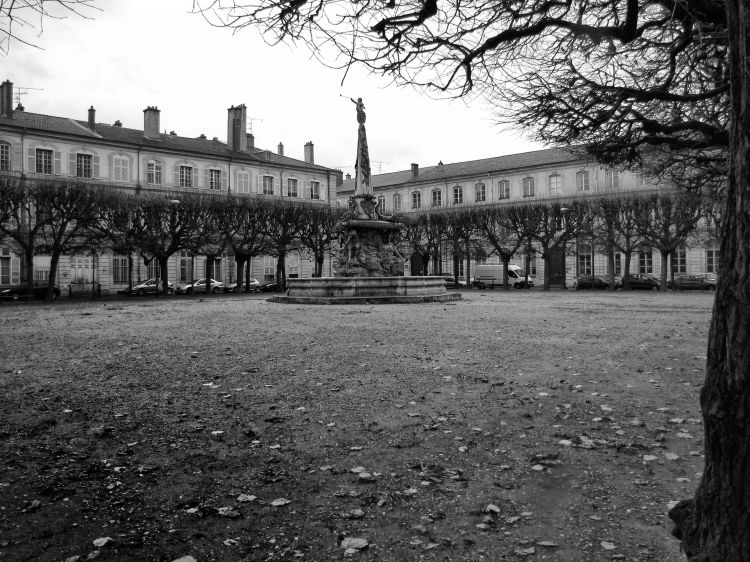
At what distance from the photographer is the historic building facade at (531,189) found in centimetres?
4272

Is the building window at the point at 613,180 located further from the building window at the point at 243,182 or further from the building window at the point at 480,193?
the building window at the point at 243,182

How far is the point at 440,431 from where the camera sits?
4.31 m

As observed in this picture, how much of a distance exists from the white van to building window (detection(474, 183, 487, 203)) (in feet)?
31.7

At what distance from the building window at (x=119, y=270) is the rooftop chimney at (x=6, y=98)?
1163 cm

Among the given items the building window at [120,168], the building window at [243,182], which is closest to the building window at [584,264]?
the building window at [243,182]

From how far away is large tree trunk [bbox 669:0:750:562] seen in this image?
6.27 ft

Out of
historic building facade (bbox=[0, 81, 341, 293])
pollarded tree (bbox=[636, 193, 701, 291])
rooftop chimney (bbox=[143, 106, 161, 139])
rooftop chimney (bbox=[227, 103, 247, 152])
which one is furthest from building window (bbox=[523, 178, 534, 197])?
rooftop chimney (bbox=[143, 106, 161, 139])

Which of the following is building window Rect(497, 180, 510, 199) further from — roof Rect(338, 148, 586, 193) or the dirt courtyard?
the dirt courtyard

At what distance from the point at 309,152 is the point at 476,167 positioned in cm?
1649

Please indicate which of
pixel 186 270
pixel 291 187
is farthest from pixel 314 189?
pixel 186 270

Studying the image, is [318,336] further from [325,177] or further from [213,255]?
[325,177]

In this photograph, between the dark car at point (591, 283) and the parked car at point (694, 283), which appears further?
the dark car at point (591, 283)

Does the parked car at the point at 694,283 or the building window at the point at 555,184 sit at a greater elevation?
the building window at the point at 555,184

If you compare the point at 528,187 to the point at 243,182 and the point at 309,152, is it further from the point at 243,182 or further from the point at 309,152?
the point at 243,182
